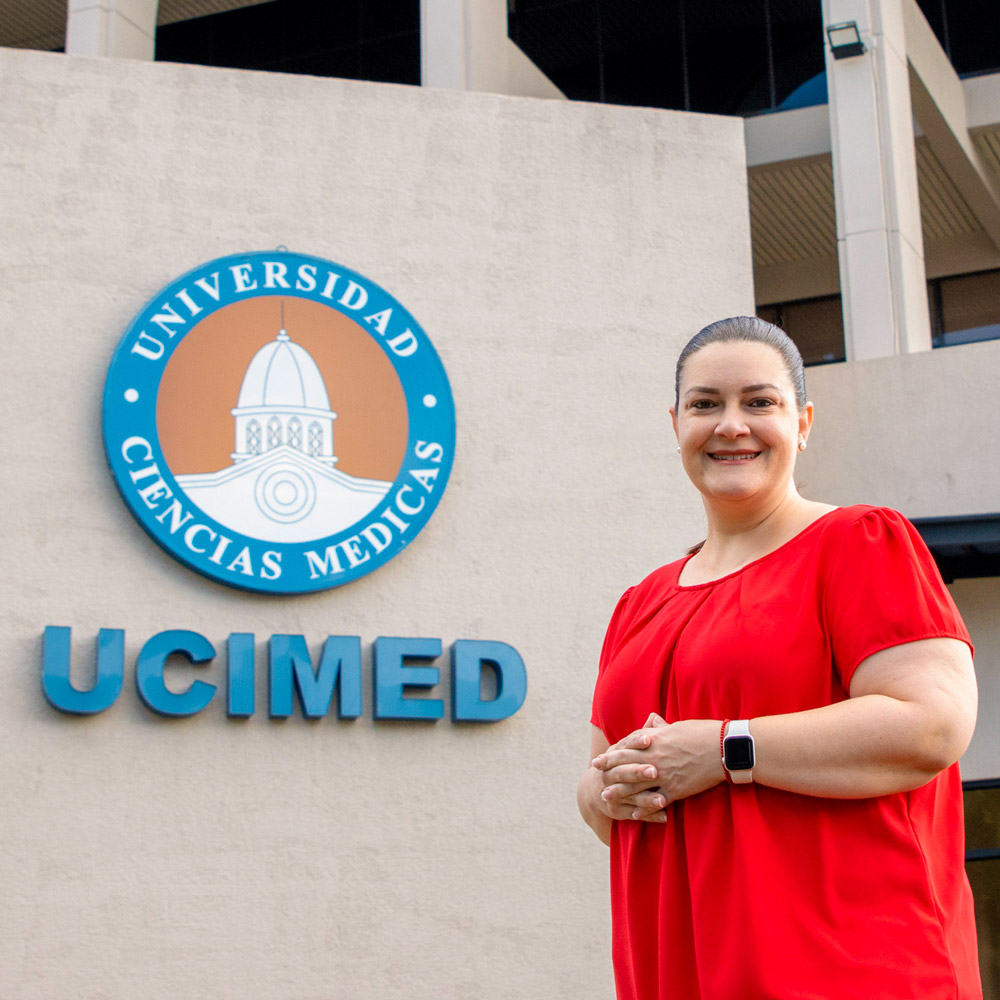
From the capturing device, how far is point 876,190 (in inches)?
386

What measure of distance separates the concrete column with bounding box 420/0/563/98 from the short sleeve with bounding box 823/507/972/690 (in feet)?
27.1

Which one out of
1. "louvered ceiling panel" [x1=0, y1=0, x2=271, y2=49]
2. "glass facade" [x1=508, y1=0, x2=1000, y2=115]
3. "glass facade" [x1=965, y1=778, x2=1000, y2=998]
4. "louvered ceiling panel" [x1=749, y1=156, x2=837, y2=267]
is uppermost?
"louvered ceiling panel" [x1=0, y1=0, x2=271, y2=49]

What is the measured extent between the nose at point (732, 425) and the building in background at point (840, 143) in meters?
5.75

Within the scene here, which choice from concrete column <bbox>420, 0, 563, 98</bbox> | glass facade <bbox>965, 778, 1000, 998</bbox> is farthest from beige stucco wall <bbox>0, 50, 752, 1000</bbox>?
glass facade <bbox>965, 778, 1000, 998</bbox>

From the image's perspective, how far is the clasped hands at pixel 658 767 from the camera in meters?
2.05

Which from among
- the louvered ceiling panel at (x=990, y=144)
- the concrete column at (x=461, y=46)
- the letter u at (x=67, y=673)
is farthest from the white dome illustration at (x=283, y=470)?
the louvered ceiling panel at (x=990, y=144)

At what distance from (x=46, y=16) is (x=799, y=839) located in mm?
13501

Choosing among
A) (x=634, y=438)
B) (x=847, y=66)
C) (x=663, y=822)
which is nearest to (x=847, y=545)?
(x=663, y=822)

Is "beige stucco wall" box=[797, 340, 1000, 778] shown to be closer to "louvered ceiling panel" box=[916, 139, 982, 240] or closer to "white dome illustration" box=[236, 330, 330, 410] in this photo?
"white dome illustration" box=[236, 330, 330, 410]

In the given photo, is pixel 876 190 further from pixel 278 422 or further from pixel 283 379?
pixel 278 422

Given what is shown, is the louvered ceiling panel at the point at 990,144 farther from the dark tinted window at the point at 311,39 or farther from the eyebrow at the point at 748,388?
the eyebrow at the point at 748,388

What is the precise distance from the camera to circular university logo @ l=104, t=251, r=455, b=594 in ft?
23.4

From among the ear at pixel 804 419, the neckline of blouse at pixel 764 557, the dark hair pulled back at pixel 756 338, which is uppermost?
the dark hair pulled back at pixel 756 338

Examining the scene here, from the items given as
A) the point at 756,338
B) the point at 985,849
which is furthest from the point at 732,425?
the point at 985,849
